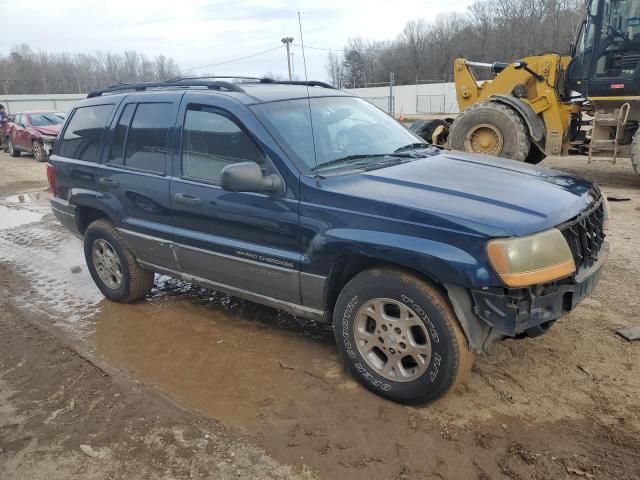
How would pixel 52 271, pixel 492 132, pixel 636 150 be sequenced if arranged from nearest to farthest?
pixel 52 271 → pixel 636 150 → pixel 492 132

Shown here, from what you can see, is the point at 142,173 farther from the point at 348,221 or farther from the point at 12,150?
the point at 12,150

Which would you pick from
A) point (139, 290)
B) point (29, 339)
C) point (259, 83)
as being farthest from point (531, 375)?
point (29, 339)

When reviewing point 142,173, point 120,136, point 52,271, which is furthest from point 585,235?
point 52,271

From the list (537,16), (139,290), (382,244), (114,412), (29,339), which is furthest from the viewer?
(537,16)

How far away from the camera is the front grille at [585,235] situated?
3.05m

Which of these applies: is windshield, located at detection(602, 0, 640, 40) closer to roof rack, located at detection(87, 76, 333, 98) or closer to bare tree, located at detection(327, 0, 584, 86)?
roof rack, located at detection(87, 76, 333, 98)

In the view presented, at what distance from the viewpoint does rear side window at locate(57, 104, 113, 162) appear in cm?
492

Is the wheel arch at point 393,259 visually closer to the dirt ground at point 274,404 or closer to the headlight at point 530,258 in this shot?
the headlight at point 530,258

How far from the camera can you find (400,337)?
313cm

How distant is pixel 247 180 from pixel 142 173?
1505 millimetres

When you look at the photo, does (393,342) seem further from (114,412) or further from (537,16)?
(537,16)

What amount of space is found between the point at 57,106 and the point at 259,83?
171 feet

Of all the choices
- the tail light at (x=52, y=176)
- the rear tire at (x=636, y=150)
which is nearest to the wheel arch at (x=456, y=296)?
the tail light at (x=52, y=176)

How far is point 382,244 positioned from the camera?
2996 mm
